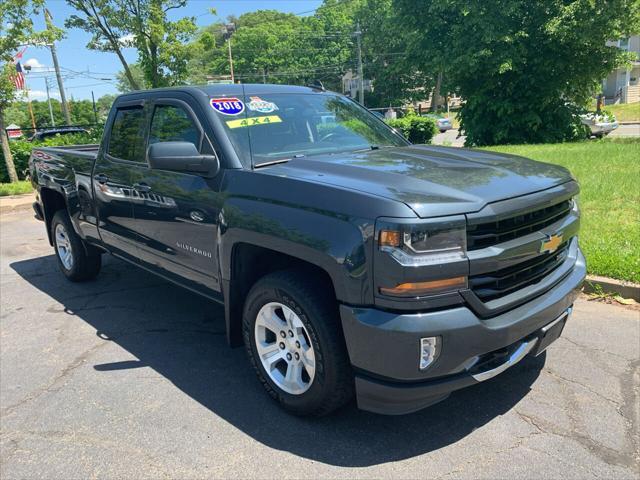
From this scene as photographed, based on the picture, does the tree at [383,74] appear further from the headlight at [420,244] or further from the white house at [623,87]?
the headlight at [420,244]

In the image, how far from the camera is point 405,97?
69.2 metres

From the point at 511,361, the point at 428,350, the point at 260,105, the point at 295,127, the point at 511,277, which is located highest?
the point at 260,105

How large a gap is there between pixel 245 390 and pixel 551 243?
212cm

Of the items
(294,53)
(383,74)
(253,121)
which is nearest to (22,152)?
(253,121)

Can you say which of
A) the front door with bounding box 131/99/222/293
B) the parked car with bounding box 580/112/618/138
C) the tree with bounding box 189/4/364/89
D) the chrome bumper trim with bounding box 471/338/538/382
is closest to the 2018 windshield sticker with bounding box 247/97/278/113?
the front door with bounding box 131/99/222/293

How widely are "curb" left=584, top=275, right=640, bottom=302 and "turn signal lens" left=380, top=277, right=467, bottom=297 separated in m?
3.02

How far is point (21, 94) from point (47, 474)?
13.1 metres

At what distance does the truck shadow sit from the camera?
9.39ft

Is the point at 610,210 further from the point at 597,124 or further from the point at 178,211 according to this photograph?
the point at 597,124

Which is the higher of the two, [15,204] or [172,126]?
[172,126]

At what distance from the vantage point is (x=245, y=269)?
327cm

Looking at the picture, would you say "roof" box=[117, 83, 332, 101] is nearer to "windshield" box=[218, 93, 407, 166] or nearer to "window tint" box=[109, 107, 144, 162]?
"windshield" box=[218, 93, 407, 166]

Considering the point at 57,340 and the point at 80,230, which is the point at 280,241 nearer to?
the point at 57,340

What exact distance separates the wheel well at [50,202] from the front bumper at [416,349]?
4.71 metres
